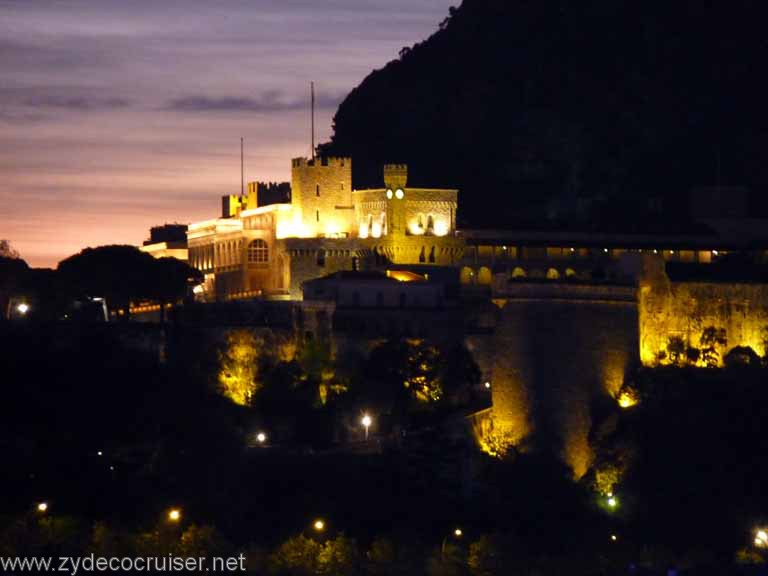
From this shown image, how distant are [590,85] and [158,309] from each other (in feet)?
130

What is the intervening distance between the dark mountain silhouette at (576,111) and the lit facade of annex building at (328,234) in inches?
437

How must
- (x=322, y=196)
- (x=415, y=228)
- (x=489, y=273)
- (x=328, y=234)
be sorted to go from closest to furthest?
(x=489, y=273)
(x=415, y=228)
(x=328, y=234)
(x=322, y=196)

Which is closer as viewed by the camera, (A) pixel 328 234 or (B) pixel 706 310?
(B) pixel 706 310

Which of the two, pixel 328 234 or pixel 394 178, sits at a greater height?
pixel 394 178

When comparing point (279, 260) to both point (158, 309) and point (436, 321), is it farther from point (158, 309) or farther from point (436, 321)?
point (436, 321)

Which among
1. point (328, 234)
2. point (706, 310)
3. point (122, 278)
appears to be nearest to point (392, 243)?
point (328, 234)

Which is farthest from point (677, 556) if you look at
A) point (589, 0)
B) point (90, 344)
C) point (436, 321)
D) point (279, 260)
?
point (589, 0)

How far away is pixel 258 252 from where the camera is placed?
4724 inches

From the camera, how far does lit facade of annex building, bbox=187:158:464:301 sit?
113812 millimetres

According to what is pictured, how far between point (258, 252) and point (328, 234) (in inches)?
190

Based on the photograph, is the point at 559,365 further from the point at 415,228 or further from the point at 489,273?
the point at 415,228

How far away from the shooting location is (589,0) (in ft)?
481

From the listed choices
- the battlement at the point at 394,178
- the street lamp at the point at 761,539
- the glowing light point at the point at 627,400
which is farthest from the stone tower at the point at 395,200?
the street lamp at the point at 761,539

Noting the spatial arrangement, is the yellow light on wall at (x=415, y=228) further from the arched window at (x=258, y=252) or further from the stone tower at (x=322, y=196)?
the arched window at (x=258, y=252)
